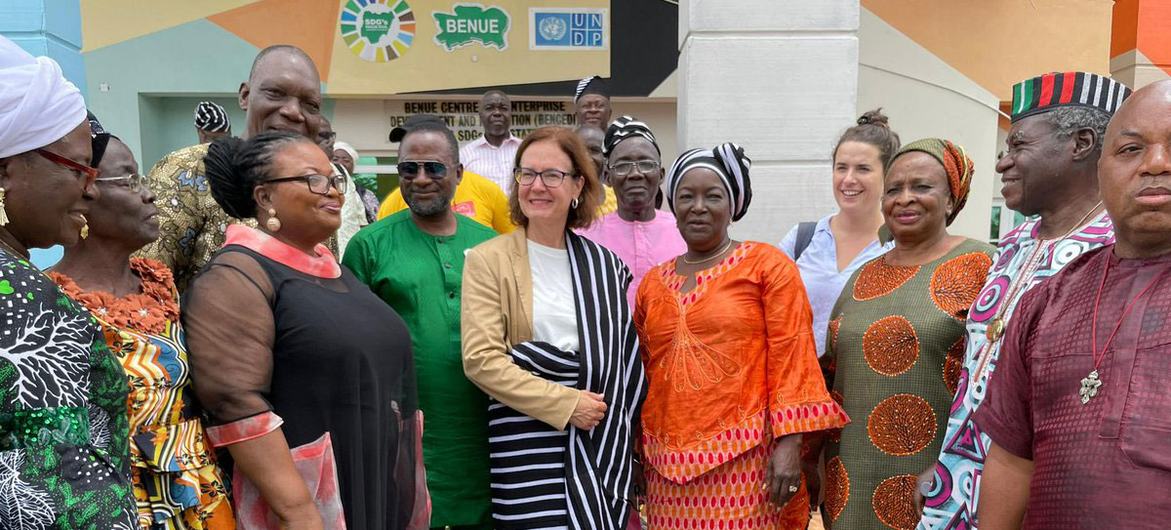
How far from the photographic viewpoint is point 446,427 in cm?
284

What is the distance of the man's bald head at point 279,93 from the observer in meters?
2.75

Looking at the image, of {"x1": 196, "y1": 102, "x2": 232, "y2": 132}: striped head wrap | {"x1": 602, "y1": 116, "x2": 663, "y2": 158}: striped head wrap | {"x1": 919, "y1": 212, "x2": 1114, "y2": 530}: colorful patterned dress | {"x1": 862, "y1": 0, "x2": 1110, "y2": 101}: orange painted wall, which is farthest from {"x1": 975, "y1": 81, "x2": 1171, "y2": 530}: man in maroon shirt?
{"x1": 862, "y1": 0, "x2": 1110, "y2": 101}: orange painted wall

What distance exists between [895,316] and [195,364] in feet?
7.25

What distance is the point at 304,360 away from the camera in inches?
80.1

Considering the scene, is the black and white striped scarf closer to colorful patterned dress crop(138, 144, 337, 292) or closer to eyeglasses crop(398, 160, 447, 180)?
eyeglasses crop(398, 160, 447, 180)

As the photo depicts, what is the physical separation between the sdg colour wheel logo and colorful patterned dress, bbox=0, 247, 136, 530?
7.88m

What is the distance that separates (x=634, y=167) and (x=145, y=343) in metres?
2.41

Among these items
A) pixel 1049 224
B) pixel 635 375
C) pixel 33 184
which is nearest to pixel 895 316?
pixel 1049 224

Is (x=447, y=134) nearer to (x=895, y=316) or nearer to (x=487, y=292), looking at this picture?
(x=487, y=292)

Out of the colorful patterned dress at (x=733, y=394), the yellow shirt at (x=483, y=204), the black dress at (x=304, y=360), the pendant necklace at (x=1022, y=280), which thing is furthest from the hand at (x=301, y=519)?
the yellow shirt at (x=483, y=204)

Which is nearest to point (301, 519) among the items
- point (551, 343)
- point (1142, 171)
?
point (551, 343)

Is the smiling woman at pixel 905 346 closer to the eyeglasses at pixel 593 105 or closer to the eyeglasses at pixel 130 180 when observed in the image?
the eyeglasses at pixel 130 180

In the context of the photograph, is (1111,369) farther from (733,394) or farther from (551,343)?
(551,343)

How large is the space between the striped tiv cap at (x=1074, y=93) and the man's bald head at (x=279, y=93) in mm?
2361
